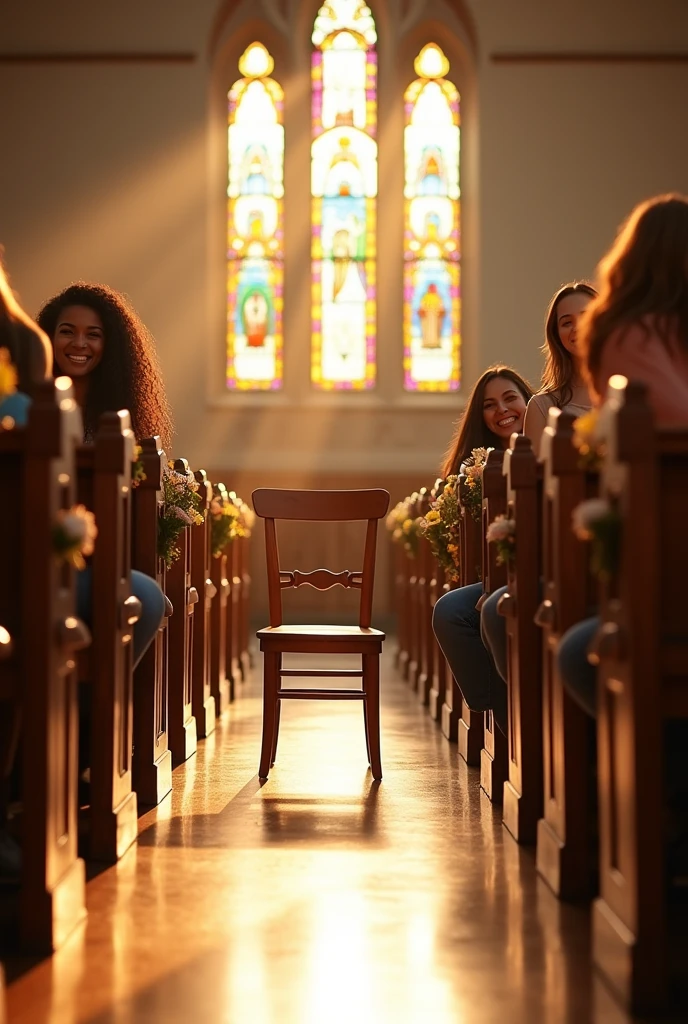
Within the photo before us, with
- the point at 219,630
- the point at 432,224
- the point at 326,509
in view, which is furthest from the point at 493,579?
the point at 432,224

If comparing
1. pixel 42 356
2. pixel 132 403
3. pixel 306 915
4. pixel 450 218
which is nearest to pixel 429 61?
pixel 450 218

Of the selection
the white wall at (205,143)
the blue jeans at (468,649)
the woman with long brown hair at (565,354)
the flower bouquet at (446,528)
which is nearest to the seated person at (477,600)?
the blue jeans at (468,649)

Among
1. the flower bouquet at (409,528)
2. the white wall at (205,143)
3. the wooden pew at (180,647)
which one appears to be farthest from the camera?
the white wall at (205,143)

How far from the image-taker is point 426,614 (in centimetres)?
589

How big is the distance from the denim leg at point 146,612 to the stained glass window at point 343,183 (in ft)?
26.5

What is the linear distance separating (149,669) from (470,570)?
1299 millimetres

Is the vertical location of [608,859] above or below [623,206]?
below

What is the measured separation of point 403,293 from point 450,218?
85 cm

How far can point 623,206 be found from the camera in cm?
1077

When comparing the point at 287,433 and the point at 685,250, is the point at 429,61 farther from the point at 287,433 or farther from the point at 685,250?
the point at 685,250

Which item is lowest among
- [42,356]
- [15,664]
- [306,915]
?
[306,915]

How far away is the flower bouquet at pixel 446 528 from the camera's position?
447 centimetres

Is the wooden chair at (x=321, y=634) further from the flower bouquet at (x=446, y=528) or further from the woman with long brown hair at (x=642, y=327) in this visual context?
the woman with long brown hair at (x=642, y=327)

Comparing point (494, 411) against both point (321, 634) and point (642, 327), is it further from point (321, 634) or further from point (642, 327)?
point (642, 327)
